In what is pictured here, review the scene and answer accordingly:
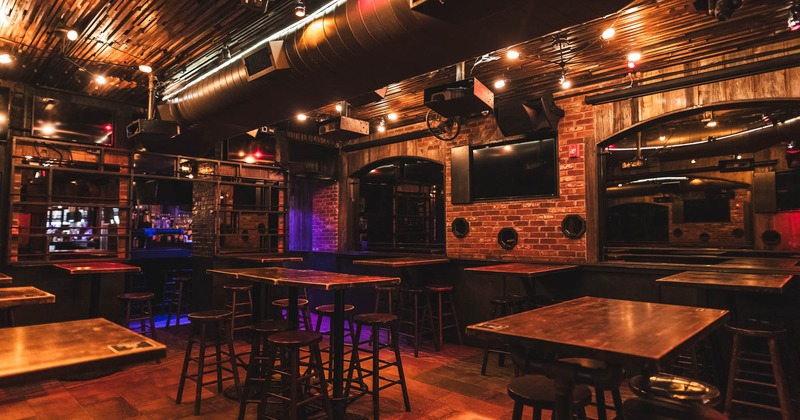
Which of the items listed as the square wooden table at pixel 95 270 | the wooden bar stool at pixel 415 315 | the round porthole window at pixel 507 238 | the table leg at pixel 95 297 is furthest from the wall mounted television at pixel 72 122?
the round porthole window at pixel 507 238

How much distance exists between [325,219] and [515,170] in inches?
141

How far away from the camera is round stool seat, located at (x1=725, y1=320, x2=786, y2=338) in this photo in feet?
9.28

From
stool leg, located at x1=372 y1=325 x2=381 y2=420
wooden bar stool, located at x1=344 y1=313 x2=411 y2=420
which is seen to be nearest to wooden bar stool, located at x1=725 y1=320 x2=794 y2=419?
wooden bar stool, located at x1=344 y1=313 x2=411 y2=420

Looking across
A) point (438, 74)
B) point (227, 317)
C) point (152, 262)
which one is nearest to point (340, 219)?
point (152, 262)

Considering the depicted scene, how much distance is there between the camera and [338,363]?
3.10 meters

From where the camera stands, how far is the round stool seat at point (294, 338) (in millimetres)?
2783

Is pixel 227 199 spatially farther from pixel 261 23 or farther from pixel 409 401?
pixel 409 401

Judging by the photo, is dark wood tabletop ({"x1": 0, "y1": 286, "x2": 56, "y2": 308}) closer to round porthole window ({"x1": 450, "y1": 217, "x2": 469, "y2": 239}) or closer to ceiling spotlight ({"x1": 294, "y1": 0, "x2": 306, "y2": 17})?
ceiling spotlight ({"x1": 294, "y1": 0, "x2": 306, "y2": 17})

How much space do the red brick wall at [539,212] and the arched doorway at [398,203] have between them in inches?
71.1

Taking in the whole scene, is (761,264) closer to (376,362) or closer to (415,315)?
(415,315)

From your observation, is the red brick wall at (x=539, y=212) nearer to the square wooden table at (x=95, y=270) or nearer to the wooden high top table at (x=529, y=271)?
the wooden high top table at (x=529, y=271)

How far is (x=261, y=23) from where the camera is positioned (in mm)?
3682

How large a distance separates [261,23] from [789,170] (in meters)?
8.34

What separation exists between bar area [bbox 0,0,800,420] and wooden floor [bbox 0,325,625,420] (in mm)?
29
